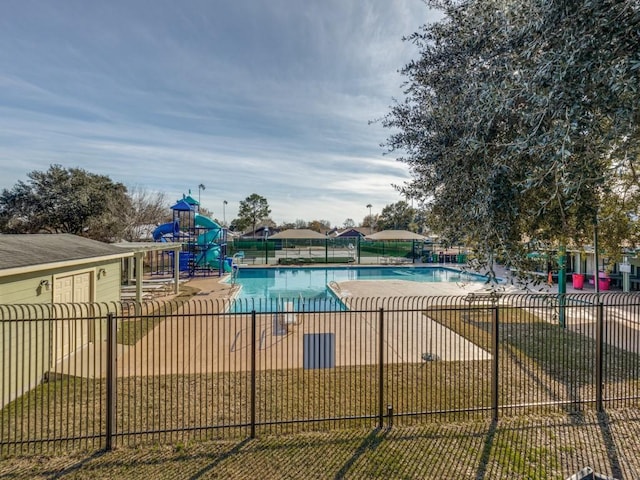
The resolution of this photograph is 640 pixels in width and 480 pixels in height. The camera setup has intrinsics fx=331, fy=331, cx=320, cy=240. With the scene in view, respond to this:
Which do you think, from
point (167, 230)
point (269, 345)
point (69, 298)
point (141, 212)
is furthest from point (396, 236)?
point (69, 298)

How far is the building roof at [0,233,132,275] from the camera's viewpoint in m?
5.59

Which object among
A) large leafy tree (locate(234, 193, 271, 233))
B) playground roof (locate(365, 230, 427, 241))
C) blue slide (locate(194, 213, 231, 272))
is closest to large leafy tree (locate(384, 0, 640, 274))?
blue slide (locate(194, 213, 231, 272))

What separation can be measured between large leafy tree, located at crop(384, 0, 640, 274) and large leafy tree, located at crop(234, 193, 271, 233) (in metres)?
57.1

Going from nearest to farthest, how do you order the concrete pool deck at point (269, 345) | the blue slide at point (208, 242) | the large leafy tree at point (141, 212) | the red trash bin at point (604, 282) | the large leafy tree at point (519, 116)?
the large leafy tree at point (519, 116) < the concrete pool deck at point (269, 345) < the red trash bin at point (604, 282) < the blue slide at point (208, 242) < the large leafy tree at point (141, 212)

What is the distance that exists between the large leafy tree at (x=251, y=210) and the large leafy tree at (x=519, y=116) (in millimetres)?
57092

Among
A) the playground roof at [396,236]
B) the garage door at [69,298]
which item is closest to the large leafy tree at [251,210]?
the playground roof at [396,236]

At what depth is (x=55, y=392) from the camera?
5383mm

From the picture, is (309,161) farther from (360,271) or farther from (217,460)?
(217,460)

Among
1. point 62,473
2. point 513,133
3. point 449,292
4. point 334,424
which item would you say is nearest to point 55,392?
point 62,473

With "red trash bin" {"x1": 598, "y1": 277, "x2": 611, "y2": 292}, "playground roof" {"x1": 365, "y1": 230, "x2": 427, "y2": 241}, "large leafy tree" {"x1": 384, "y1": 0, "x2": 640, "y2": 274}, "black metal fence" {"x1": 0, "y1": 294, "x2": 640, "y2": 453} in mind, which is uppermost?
"large leafy tree" {"x1": 384, "y1": 0, "x2": 640, "y2": 274}

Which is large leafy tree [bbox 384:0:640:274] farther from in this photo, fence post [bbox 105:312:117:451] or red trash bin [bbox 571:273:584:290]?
red trash bin [bbox 571:273:584:290]

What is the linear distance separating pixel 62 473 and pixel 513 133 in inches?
263

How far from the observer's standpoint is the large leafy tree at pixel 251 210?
2383 inches

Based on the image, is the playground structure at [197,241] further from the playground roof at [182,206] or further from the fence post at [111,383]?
the fence post at [111,383]
